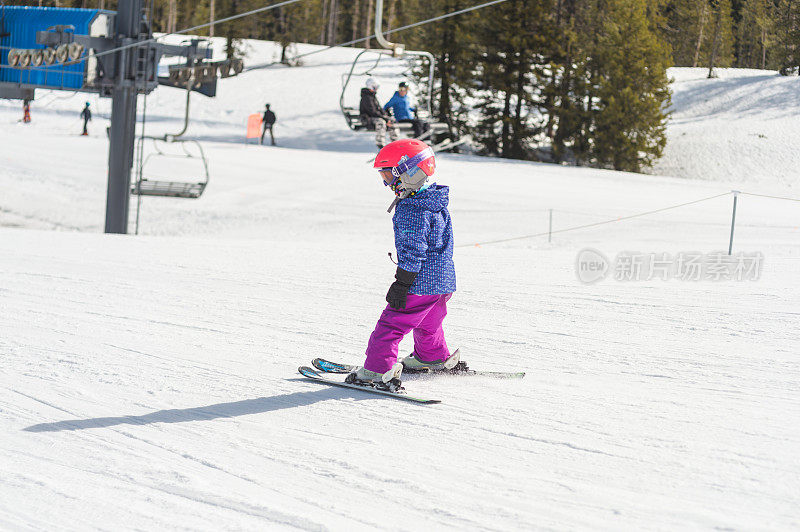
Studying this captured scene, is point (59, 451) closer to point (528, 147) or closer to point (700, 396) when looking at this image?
point (700, 396)

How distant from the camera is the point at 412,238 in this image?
4.51 metres

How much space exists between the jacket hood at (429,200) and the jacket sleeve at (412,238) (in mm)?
39

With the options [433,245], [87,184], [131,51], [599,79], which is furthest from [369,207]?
[433,245]

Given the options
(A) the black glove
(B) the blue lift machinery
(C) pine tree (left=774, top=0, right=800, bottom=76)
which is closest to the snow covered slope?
(C) pine tree (left=774, top=0, right=800, bottom=76)

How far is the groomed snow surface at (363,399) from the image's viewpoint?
328cm

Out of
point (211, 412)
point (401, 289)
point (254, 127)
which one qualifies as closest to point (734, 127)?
point (254, 127)

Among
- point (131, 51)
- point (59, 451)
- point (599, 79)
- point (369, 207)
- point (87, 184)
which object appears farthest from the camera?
point (599, 79)

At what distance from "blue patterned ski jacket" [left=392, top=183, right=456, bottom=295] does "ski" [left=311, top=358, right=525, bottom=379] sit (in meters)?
0.69

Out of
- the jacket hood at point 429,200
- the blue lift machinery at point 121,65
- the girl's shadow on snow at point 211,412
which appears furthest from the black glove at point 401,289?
the blue lift machinery at point 121,65

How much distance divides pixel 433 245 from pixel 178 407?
1.66 meters

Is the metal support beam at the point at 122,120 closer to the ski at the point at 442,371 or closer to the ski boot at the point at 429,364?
the ski at the point at 442,371

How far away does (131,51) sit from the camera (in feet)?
50.5

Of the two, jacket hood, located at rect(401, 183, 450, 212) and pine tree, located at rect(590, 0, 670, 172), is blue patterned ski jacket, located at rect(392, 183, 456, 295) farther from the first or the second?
pine tree, located at rect(590, 0, 670, 172)

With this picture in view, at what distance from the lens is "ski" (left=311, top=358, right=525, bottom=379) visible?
5.07m
